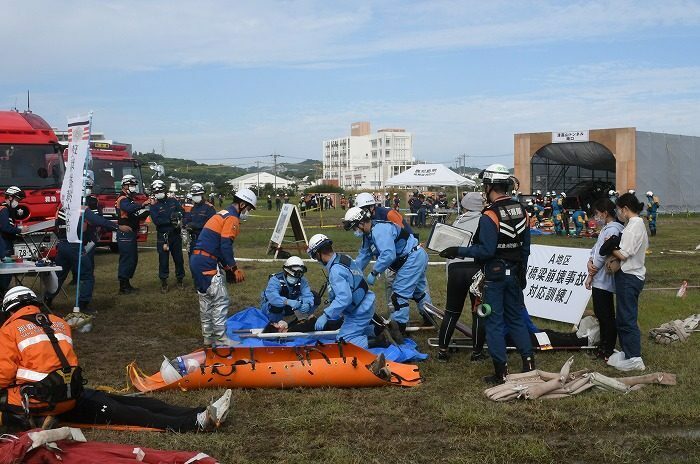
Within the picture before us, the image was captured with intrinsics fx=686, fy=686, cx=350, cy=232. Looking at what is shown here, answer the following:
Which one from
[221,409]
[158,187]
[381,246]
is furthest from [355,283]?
[158,187]

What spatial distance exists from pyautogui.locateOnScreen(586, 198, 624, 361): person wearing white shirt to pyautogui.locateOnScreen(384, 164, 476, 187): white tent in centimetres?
2198

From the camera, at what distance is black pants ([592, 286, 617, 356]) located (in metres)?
7.66

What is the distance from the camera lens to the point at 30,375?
16.7ft

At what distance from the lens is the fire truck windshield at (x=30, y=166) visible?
47.5 feet

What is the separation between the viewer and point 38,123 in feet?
50.5

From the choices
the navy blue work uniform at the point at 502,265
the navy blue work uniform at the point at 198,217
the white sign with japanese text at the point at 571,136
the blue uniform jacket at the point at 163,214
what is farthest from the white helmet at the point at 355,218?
the white sign with japanese text at the point at 571,136

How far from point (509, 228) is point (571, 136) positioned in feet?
121

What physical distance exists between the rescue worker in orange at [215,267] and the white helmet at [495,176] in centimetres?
302

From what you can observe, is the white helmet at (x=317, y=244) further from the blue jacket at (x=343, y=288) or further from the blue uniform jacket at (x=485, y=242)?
the blue uniform jacket at (x=485, y=242)

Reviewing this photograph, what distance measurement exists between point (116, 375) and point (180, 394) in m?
1.25

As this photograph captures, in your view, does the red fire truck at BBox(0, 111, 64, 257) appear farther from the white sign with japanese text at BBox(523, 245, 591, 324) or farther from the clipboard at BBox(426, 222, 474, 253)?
the white sign with japanese text at BBox(523, 245, 591, 324)

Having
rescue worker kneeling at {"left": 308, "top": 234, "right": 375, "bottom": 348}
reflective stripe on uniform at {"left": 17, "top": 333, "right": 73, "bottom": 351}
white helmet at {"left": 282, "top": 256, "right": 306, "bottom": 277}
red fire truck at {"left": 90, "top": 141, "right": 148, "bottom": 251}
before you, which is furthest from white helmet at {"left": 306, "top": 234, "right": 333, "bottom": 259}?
red fire truck at {"left": 90, "top": 141, "right": 148, "bottom": 251}

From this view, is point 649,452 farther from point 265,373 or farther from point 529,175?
point 529,175

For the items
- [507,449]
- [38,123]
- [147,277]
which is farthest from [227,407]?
[38,123]
